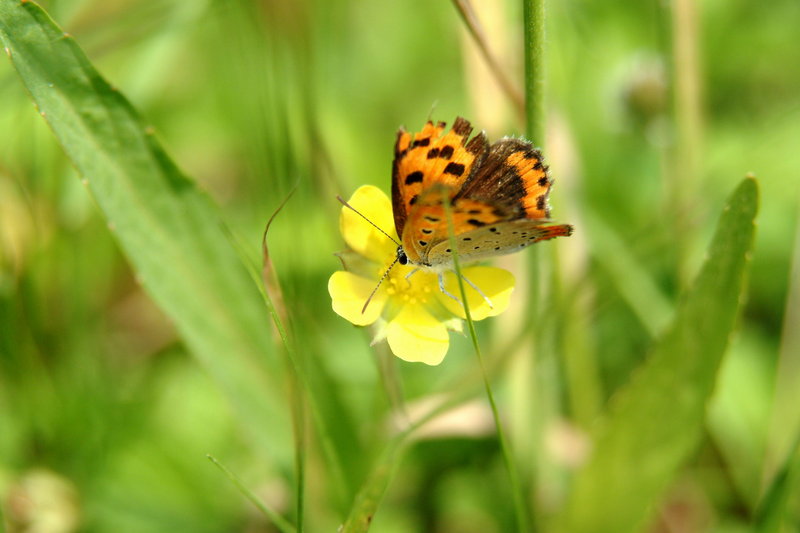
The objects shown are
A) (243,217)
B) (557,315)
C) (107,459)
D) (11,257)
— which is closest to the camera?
(557,315)

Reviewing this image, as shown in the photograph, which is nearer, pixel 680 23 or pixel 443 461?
pixel 680 23

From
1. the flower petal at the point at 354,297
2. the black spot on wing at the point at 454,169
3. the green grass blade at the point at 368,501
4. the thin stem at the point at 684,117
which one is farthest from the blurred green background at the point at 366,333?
the black spot on wing at the point at 454,169

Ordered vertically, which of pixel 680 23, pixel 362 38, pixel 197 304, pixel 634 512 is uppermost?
pixel 362 38

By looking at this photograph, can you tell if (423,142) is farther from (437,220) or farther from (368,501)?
(368,501)

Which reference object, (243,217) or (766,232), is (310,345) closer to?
(243,217)

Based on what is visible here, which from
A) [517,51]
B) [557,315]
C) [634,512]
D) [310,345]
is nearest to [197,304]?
[310,345]

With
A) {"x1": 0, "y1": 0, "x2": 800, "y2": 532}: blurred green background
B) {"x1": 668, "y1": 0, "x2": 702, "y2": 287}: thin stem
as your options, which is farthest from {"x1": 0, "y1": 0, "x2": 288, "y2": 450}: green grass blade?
{"x1": 668, "y1": 0, "x2": 702, "y2": 287}: thin stem
